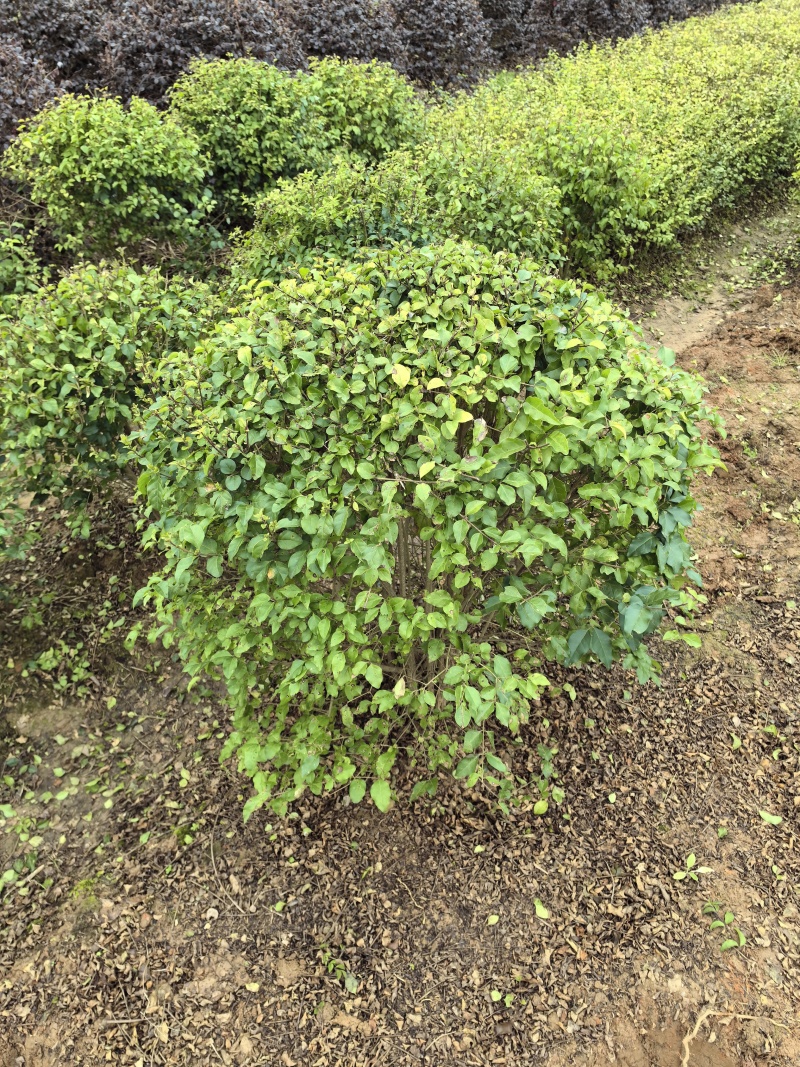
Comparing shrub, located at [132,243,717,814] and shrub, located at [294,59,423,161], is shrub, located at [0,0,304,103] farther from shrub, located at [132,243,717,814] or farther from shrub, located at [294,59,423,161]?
shrub, located at [132,243,717,814]

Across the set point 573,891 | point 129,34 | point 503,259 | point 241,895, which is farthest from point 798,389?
point 129,34

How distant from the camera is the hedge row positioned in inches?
253

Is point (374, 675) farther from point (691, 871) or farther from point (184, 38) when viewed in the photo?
point (184, 38)

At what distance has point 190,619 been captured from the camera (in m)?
2.17

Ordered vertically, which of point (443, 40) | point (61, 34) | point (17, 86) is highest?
point (61, 34)

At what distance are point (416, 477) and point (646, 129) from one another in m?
6.06

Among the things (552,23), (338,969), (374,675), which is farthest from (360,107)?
(552,23)

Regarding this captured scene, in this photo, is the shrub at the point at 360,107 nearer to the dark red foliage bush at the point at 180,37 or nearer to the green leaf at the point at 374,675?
the dark red foliage bush at the point at 180,37

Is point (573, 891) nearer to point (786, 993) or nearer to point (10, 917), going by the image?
point (786, 993)

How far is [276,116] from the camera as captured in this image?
5199 millimetres

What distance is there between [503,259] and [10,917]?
306 centimetres

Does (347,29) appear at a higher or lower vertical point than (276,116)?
higher

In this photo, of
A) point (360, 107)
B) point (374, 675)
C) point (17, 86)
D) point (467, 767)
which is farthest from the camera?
point (17, 86)

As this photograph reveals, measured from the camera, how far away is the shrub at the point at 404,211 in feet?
12.7
